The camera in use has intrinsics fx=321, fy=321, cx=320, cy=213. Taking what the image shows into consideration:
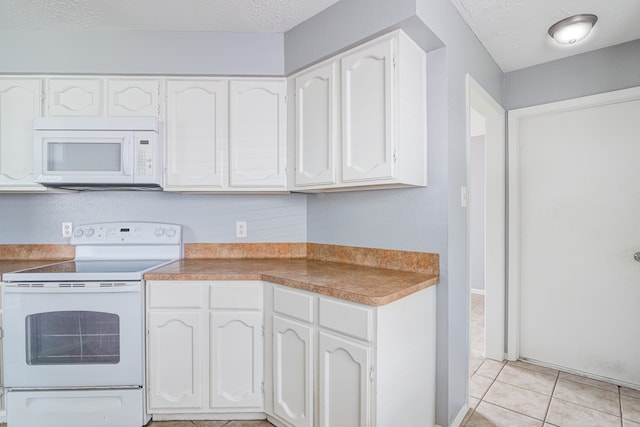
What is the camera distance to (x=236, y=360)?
5.93 feet

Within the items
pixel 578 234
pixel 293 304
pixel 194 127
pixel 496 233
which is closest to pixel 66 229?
pixel 194 127

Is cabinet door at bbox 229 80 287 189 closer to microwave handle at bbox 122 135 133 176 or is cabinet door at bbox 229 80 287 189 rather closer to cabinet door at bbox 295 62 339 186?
cabinet door at bbox 295 62 339 186

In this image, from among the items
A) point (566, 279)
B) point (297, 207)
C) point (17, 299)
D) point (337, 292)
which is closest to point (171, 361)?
point (17, 299)

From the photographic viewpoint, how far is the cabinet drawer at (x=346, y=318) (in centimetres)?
133

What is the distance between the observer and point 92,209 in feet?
7.89

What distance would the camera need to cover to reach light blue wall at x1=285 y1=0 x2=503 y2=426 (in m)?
1.64

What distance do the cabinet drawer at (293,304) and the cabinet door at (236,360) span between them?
17 centimetres

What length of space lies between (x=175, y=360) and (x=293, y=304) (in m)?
0.79

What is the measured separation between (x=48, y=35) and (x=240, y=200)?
162 centimetres

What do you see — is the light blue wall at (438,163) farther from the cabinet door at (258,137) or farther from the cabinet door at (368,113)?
the cabinet door at (258,137)

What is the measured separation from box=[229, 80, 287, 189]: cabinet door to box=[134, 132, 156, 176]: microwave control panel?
0.48 m

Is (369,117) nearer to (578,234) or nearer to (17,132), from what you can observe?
(578,234)

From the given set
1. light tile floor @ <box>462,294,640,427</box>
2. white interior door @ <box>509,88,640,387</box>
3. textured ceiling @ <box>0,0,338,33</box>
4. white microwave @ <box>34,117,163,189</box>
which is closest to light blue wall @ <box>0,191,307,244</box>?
white microwave @ <box>34,117,163,189</box>

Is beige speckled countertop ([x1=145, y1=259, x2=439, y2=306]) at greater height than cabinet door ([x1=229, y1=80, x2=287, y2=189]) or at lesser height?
lesser
